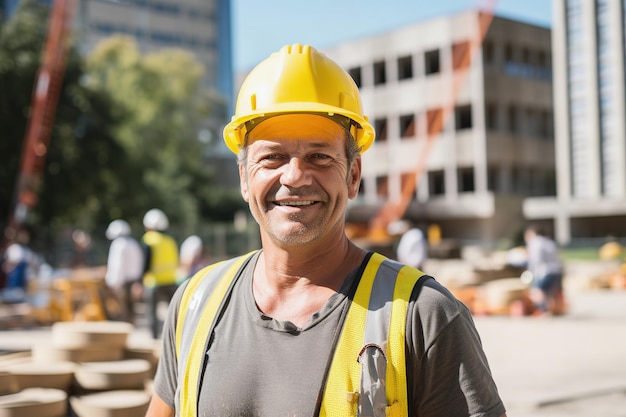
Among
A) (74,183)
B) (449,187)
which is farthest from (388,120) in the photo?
(74,183)

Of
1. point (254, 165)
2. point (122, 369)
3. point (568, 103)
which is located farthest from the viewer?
point (568, 103)

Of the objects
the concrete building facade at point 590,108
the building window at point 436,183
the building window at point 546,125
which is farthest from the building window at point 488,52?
the building window at point 436,183

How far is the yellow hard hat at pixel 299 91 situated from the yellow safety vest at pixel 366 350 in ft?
1.30

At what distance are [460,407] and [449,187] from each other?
5429 cm

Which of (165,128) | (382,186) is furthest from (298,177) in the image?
(382,186)

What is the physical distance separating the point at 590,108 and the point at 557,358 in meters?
38.4

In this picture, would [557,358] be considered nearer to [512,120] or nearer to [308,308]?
[308,308]

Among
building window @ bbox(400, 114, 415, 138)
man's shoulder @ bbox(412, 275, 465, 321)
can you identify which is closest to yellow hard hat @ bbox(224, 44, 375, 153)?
man's shoulder @ bbox(412, 275, 465, 321)

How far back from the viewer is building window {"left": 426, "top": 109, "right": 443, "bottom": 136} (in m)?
55.9

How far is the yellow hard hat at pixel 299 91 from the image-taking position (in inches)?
84.9

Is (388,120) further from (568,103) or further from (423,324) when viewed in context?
(423,324)

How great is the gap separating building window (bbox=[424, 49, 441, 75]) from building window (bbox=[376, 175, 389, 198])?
26.5ft

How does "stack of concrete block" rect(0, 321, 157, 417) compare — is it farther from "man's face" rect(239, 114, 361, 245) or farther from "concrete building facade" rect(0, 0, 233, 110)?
"concrete building facade" rect(0, 0, 233, 110)

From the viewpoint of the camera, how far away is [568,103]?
4700cm
